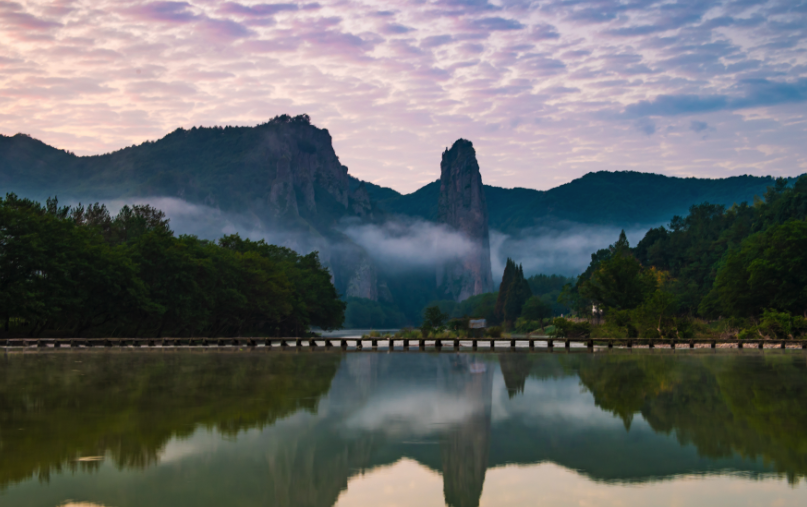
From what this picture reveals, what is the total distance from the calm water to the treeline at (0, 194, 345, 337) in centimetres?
3013

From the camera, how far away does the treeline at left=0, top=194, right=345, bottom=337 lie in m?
64.1

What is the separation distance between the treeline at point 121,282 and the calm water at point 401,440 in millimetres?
30128

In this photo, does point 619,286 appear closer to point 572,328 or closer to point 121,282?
point 572,328

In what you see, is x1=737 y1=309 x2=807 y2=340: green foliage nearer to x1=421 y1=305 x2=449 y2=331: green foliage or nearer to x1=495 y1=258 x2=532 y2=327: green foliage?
x1=421 y1=305 x2=449 y2=331: green foliage

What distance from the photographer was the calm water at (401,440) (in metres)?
14.9

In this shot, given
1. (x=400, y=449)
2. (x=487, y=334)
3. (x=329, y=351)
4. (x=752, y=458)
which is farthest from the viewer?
(x=487, y=334)

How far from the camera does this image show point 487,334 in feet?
409

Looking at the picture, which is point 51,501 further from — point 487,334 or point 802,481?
point 487,334

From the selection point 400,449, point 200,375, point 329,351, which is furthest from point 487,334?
point 400,449

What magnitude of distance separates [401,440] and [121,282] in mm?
57389

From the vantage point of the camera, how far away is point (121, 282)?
71312 mm

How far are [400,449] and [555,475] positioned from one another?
428 cm

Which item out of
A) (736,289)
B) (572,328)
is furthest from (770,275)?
(572,328)

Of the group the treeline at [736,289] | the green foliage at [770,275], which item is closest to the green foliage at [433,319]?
the treeline at [736,289]
